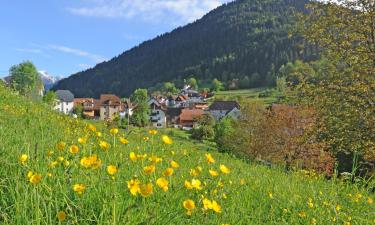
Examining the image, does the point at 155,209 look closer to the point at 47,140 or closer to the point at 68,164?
the point at 68,164

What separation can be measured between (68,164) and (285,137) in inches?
1396

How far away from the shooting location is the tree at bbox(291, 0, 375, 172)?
15.2 m

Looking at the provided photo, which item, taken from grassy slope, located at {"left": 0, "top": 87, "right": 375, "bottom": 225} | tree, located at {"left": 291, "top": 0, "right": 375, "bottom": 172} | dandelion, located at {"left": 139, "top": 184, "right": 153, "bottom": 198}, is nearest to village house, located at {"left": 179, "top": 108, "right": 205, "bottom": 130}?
A: tree, located at {"left": 291, "top": 0, "right": 375, "bottom": 172}

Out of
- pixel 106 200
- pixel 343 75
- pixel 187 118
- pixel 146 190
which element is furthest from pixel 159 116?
pixel 146 190

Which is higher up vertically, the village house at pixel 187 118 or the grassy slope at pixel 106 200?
the grassy slope at pixel 106 200

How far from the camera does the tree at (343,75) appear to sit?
15.2 metres

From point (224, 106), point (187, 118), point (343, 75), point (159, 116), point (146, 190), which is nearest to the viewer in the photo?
point (146, 190)

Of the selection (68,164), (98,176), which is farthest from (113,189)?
(68,164)

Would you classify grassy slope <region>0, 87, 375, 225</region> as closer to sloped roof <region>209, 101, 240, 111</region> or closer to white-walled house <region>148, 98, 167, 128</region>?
white-walled house <region>148, 98, 167, 128</region>

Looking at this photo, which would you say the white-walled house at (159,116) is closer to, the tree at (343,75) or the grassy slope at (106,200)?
the tree at (343,75)

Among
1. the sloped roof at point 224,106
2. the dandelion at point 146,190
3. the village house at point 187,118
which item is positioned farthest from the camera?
the sloped roof at point 224,106

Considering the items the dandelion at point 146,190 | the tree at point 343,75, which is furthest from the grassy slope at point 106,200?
the tree at point 343,75

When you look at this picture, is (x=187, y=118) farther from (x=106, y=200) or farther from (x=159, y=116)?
(x=106, y=200)

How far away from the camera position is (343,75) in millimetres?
16188
